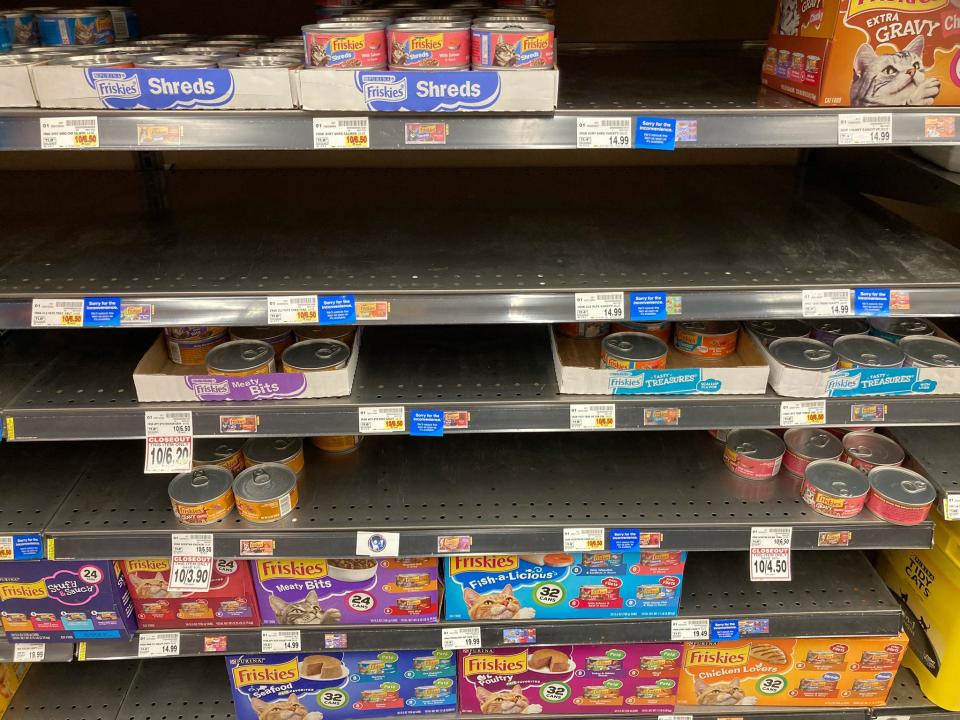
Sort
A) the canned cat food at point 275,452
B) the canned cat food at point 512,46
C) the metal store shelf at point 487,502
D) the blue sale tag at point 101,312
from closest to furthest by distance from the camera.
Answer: the canned cat food at point 512,46, the blue sale tag at point 101,312, the metal store shelf at point 487,502, the canned cat food at point 275,452

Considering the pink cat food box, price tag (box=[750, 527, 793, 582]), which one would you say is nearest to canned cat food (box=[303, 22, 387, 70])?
price tag (box=[750, 527, 793, 582])

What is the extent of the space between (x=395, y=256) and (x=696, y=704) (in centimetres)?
132

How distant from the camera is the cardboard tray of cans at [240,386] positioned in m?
1.47

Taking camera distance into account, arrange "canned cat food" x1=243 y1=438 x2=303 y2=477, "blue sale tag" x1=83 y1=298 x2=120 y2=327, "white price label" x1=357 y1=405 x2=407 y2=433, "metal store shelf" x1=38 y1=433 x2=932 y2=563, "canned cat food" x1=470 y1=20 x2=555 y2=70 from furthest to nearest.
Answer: "canned cat food" x1=243 y1=438 x2=303 y2=477 → "metal store shelf" x1=38 y1=433 x2=932 y2=563 → "white price label" x1=357 y1=405 x2=407 y2=433 → "blue sale tag" x1=83 y1=298 x2=120 y2=327 → "canned cat food" x1=470 y1=20 x2=555 y2=70

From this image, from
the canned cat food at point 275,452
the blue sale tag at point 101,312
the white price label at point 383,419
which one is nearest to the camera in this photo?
the blue sale tag at point 101,312

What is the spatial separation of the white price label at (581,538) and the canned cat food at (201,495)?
0.74 metres

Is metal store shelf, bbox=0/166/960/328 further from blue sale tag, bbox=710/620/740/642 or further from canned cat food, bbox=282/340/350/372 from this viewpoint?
blue sale tag, bbox=710/620/740/642

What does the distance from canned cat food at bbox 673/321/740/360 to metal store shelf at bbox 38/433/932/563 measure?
312mm

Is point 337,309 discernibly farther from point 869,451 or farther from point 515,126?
point 869,451

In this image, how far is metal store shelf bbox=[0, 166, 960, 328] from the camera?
1.39m

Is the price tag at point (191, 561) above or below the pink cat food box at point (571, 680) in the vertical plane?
above

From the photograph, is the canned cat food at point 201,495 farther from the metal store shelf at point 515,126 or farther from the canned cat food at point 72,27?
the canned cat food at point 72,27

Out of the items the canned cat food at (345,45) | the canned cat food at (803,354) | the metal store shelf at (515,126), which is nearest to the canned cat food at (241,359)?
the metal store shelf at (515,126)

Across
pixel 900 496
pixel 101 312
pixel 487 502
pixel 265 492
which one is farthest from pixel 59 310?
pixel 900 496
